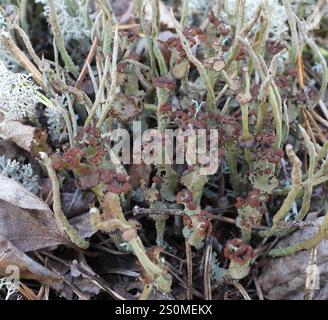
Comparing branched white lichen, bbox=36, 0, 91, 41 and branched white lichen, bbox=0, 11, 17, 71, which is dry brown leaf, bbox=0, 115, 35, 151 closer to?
branched white lichen, bbox=0, 11, 17, 71

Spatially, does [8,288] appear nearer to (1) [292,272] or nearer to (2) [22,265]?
(2) [22,265]

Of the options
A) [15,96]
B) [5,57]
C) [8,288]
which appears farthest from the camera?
[5,57]

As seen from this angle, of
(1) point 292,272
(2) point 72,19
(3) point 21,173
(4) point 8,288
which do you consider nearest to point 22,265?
(4) point 8,288

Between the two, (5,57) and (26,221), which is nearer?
(26,221)

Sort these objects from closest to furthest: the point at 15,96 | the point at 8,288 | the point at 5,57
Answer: the point at 8,288 < the point at 15,96 < the point at 5,57

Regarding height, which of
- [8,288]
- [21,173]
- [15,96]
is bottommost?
[8,288]

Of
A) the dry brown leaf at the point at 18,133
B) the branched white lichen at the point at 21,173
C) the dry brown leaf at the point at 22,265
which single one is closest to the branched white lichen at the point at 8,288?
the dry brown leaf at the point at 22,265

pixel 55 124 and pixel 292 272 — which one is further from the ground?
pixel 55 124

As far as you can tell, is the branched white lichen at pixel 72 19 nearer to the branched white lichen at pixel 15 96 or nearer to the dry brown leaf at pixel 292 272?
the branched white lichen at pixel 15 96
